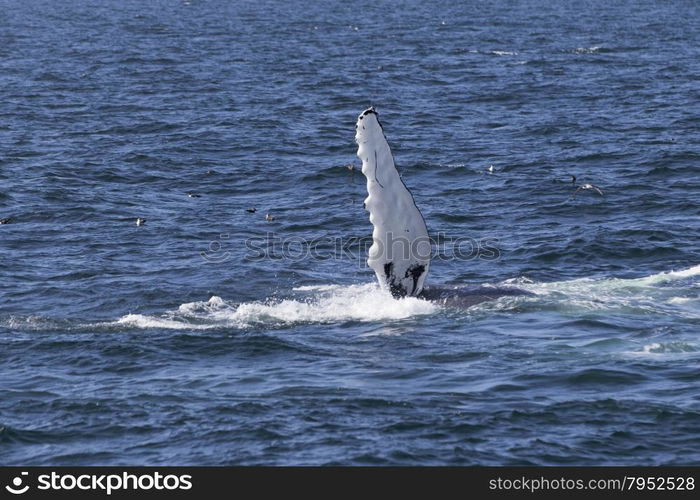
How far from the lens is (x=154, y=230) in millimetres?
40062

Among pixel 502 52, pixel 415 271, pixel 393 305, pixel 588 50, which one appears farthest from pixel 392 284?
pixel 588 50

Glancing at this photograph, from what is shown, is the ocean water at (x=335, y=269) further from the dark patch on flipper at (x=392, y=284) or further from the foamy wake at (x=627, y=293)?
the dark patch on flipper at (x=392, y=284)

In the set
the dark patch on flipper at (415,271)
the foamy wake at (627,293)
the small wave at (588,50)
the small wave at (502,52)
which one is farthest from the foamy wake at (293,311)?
the small wave at (588,50)

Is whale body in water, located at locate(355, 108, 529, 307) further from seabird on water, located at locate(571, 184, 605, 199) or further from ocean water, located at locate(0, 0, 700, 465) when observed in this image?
seabird on water, located at locate(571, 184, 605, 199)

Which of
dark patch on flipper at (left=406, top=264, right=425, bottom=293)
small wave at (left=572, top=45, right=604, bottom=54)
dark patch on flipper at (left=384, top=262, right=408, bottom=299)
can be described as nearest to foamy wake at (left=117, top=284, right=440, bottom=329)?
dark patch on flipper at (left=384, top=262, right=408, bottom=299)

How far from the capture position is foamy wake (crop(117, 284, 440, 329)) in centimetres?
2944

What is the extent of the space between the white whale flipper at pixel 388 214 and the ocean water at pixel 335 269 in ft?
4.70

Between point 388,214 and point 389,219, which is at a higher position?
point 388,214

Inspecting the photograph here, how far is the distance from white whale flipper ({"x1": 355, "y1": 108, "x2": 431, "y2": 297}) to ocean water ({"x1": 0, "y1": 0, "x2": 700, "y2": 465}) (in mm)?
1433

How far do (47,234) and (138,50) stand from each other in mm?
53249

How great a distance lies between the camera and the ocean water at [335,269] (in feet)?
76.5

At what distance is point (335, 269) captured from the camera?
35.2 m

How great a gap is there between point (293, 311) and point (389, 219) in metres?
4.34

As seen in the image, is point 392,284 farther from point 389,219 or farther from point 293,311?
point 293,311
